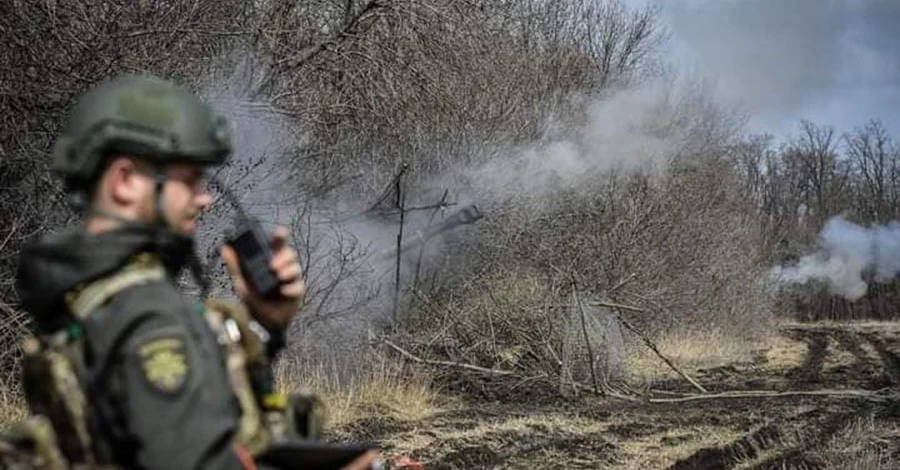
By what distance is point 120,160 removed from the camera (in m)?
1.96

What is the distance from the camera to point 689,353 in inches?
799

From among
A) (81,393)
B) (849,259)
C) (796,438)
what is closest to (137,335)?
(81,393)

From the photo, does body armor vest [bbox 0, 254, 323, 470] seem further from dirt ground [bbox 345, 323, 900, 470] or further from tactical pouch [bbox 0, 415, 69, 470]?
dirt ground [bbox 345, 323, 900, 470]

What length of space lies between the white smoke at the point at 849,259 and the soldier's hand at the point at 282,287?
109 ft

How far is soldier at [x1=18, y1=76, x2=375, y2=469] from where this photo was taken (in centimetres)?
175

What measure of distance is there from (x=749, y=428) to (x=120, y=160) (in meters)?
10.3

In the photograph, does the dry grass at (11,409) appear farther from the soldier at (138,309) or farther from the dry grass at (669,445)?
the soldier at (138,309)

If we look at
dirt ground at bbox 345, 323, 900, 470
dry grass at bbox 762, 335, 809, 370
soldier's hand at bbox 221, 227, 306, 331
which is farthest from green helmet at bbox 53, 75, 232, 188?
dry grass at bbox 762, 335, 809, 370

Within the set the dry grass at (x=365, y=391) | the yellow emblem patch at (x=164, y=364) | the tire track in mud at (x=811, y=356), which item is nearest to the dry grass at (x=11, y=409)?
the dry grass at (x=365, y=391)

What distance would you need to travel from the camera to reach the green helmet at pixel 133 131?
6.41 feet

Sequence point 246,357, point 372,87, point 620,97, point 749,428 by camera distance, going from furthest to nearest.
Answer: point 620,97
point 372,87
point 749,428
point 246,357

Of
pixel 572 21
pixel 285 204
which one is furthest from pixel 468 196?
pixel 572 21

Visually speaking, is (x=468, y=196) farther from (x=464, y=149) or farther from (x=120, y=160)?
(x=120, y=160)

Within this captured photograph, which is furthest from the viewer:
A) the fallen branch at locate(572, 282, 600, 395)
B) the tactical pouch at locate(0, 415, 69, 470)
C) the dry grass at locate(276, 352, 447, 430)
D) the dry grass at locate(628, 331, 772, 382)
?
the dry grass at locate(628, 331, 772, 382)
